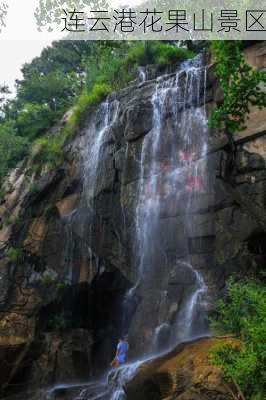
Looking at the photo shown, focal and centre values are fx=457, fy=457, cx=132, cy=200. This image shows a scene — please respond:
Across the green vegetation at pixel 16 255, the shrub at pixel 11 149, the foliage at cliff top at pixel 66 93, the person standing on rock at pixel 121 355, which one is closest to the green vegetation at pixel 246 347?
the person standing on rock at pixel 121 355

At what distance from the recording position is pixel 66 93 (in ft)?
75.3

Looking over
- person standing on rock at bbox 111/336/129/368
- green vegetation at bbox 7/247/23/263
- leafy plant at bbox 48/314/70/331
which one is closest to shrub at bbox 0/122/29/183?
green vegetation at bbox 7/247/23/263

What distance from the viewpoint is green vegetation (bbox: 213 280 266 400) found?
5.59m

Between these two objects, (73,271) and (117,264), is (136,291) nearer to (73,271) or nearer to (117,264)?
(117,264)

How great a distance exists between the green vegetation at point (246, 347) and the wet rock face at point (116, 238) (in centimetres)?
310

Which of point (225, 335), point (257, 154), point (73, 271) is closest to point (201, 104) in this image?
point (257, 154)

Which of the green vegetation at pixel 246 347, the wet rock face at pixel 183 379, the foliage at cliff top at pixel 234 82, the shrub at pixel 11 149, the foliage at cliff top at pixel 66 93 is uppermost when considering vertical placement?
the foliage at cliff top at pixel 66 93

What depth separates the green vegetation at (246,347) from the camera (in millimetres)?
5586

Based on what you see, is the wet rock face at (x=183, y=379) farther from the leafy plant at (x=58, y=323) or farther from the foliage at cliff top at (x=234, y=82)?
the leafy plant at (x=58, y=323)

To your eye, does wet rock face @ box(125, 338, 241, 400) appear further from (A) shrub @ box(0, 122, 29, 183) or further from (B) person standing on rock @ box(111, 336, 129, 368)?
(A) shrub @ box(0, 122, 29, 183)

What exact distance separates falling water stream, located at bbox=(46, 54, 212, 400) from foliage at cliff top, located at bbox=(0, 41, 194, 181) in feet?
→ 7.71

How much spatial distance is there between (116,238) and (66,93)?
12350 mm

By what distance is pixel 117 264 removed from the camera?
1261 centimetres

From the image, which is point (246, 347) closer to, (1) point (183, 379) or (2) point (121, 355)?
(1) point (183, 379)
